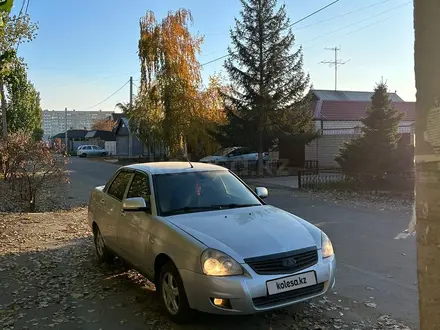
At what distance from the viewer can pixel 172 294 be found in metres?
4.22

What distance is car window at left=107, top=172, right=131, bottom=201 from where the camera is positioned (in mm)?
5931

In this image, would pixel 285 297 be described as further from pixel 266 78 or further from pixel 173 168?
pixel 266 78

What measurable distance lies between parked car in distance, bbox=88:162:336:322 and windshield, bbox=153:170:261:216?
0.04ft

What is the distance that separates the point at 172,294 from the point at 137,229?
1.05 m

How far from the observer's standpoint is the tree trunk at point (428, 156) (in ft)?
5.98

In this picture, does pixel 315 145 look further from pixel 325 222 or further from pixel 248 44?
pixel 325 222

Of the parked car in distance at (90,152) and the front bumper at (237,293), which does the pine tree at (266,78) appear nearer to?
the front bumper at (237,293)

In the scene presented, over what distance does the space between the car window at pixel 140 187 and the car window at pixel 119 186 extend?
9.6 inches

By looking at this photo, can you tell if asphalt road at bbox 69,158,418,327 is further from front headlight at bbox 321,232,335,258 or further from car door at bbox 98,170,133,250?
car door at bbox 98,170,133,250

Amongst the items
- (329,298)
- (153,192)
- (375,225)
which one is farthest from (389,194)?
(153,192)

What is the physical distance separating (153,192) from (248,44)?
1900cm

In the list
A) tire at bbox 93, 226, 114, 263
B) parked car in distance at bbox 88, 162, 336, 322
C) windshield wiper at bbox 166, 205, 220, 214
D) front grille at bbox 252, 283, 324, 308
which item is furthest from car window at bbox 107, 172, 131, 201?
front grille at bbox 252, 283, 324, 308

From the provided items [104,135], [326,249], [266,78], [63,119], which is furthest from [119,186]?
[63,119]

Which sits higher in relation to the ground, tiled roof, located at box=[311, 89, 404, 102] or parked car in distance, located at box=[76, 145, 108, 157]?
tiled roof, located at box=[311, 89, 404, 102]
